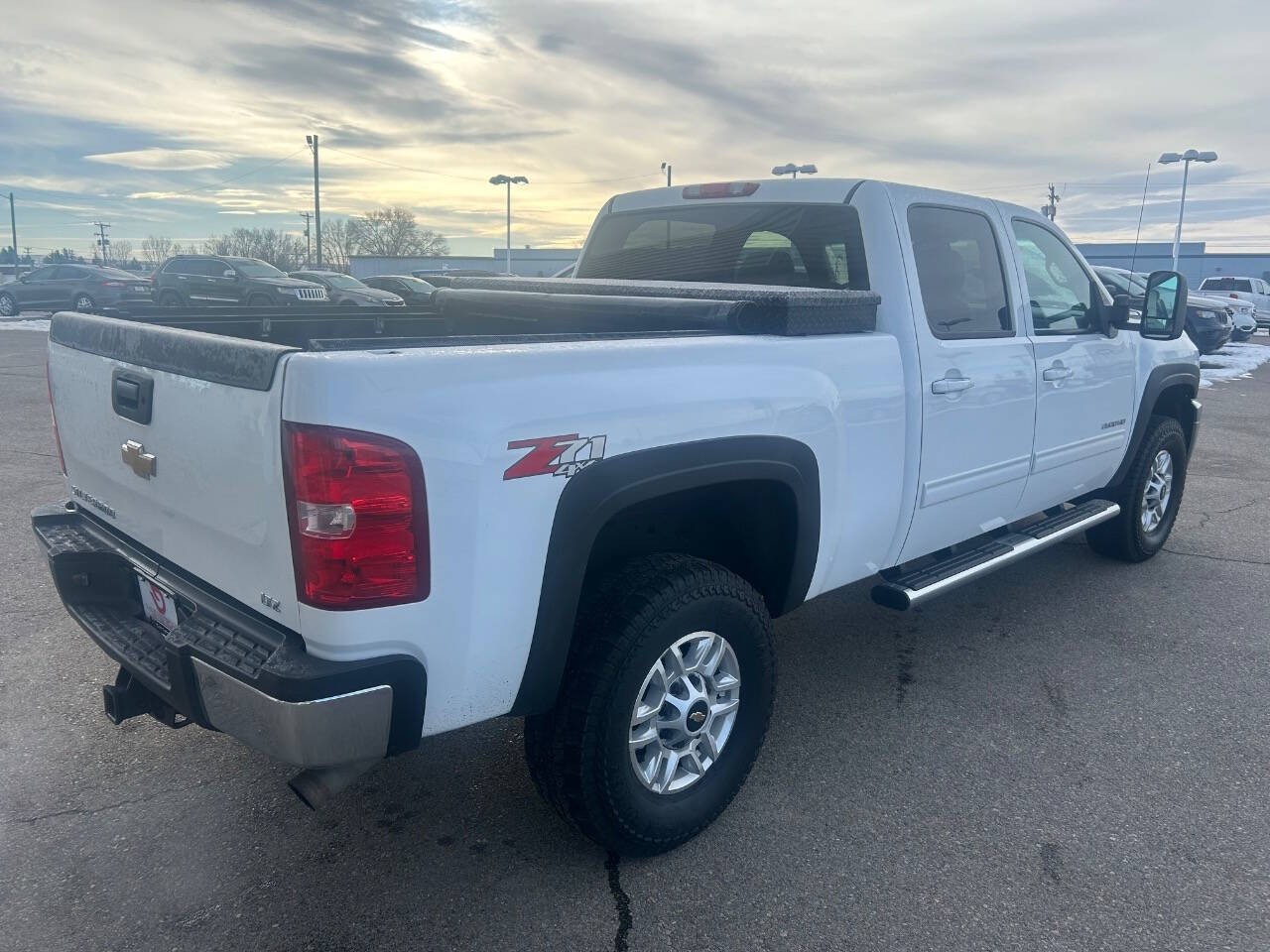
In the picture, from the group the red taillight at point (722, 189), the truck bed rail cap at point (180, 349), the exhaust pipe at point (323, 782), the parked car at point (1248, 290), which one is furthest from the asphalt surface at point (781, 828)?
the parked car at point (1248, 290)

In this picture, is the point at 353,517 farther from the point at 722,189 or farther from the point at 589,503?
the point at 722,189

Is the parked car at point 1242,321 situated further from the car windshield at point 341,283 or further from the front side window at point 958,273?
the front side window at point 958,273

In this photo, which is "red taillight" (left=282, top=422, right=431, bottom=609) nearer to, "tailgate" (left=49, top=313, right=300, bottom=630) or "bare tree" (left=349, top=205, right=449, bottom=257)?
"tailgate" (left=49, top=313, right=300, bottom=630)

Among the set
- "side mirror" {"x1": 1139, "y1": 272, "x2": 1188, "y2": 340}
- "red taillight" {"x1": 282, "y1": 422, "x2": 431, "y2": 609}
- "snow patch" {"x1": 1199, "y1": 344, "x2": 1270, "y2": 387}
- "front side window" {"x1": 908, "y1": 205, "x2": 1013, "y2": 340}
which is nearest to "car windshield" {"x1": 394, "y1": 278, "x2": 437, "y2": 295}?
"snow patch" {"x1": 1199, "y1": 344, "x2": 1270, "y2": 387}

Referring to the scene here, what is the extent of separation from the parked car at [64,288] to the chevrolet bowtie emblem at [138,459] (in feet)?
85.0

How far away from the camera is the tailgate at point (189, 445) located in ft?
7.18

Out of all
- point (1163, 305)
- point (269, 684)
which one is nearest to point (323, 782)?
point (269, 684)

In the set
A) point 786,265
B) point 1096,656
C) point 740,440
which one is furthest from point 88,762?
point 1096,656

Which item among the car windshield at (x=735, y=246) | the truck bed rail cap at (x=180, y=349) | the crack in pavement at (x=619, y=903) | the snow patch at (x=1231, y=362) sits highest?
the car windshield at (x=735, y=246)

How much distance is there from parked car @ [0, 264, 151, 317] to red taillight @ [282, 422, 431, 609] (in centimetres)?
2680

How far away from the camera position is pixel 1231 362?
1988 cm

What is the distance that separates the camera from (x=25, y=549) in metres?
5.51

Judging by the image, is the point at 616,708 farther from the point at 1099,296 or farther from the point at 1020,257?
the point at 1099,296

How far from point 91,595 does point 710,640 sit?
6.23ft
